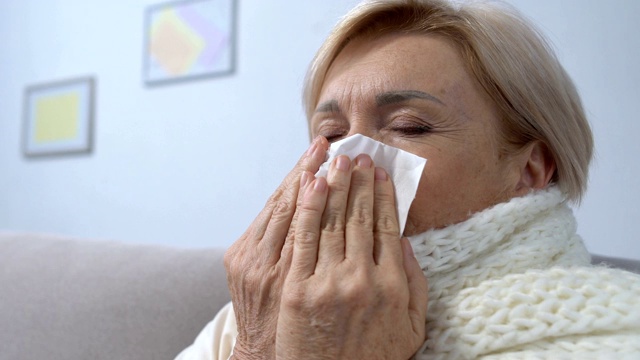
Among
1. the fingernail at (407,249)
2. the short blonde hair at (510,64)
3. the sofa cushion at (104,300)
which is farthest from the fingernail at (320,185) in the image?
the sofa cushion at (104,300)

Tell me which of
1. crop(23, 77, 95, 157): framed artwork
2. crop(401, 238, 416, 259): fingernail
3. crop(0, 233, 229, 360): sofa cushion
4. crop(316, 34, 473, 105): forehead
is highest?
crop(23, 77, 95, 157): framed artwork

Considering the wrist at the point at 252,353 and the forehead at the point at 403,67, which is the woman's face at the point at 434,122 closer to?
the forehead at the point at 403,67

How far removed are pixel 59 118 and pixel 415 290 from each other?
2.43 meters

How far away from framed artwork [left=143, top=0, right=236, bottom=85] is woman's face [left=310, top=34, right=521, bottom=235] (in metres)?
1.40

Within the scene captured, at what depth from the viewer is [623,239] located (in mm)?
1567

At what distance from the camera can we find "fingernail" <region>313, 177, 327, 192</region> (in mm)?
780

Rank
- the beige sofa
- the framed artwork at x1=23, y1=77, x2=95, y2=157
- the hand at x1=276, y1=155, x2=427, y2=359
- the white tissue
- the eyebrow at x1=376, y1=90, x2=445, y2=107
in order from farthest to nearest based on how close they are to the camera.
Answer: the framed artwork at x1=23, y1=77, x2=95, y2=157 < the beige sofa < the eyebrow at x1=376, y1=90, x2=445, y2=107 < the white tissue < the hand at x1=276, y1=155, x2=427, y2=359

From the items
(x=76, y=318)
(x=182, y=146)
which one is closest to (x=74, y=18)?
(x=182, y=146)

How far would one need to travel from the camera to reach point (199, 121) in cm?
234

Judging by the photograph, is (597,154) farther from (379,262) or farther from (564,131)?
(379,262)

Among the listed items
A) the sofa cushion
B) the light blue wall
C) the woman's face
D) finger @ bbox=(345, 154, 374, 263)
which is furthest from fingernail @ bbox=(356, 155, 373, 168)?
the light blue wall

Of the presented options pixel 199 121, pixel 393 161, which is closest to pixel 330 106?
pixel 393 161

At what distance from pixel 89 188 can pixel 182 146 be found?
0.57 m

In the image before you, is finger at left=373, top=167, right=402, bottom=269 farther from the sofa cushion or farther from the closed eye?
the sofa cushion
